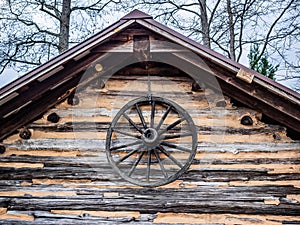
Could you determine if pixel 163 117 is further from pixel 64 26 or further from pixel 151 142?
pixel 64 26

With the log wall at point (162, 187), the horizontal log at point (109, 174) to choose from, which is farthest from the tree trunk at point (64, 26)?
the horizontal log at point (109, 174)

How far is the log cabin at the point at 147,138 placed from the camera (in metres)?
3.91

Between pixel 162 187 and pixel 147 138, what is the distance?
625mm

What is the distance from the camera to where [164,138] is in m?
4.12

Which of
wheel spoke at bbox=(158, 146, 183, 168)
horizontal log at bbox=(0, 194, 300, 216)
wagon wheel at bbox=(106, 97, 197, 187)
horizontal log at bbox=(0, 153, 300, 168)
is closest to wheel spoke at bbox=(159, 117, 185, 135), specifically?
wagon wheel at bbox=(106, 97, 197, 187)

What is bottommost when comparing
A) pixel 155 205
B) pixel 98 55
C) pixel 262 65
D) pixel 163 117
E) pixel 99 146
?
pixel 155 205

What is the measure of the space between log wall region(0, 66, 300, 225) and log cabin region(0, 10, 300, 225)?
1cm

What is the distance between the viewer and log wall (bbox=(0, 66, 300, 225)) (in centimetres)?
391

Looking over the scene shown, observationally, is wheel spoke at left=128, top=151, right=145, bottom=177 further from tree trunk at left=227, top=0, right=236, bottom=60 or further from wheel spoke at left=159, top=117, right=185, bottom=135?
tree trunk at left=227, top=0, right=236, bottom=60

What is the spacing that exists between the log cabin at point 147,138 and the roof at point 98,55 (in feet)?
0.04

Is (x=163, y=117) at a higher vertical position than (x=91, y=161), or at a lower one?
higher

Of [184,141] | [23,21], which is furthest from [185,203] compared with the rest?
[23,21]

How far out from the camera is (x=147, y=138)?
13.4ft

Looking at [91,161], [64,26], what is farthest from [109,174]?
[64,26]
